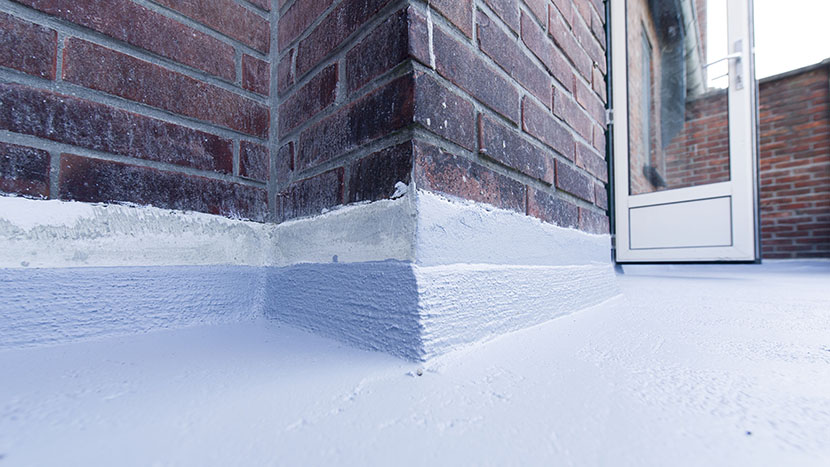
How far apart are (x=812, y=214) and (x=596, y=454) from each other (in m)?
5.88

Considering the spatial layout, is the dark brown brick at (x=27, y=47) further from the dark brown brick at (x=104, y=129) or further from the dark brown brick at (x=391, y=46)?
the dark brown brick at (x=391, y=46)

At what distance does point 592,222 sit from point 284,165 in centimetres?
101

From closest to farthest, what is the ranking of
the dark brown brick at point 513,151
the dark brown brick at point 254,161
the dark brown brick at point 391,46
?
1. the dark brown brick at point 391,46
2. the dark brown brick at point 513,151
3. the dark brown brick at point 254,161

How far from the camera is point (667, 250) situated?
2732 mm

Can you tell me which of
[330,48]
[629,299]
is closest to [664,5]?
[629,299]

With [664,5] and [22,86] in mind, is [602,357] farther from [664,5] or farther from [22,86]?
[664,5]

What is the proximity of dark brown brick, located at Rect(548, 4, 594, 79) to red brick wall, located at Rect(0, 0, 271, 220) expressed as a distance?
2.56ft

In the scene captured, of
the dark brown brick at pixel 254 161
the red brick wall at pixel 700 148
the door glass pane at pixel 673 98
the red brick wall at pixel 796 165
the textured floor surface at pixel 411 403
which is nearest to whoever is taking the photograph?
the textured floor surface at pixel 411 403

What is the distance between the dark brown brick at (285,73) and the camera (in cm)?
88

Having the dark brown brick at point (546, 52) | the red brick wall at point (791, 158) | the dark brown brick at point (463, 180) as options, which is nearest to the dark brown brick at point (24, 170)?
the dark brown brick at point (463, 180)

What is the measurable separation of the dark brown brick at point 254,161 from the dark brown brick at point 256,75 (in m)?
0.14

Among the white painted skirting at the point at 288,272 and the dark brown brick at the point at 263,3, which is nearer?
the white painted skirting at the point at 288,272

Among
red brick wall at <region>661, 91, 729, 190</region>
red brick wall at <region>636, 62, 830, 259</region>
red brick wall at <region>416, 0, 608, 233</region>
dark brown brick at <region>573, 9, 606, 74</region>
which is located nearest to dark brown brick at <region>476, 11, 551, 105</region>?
red brick wall at <region>416, 0, 608, 233</region>

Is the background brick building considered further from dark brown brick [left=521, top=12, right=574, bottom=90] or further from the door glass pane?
the door glass pane
